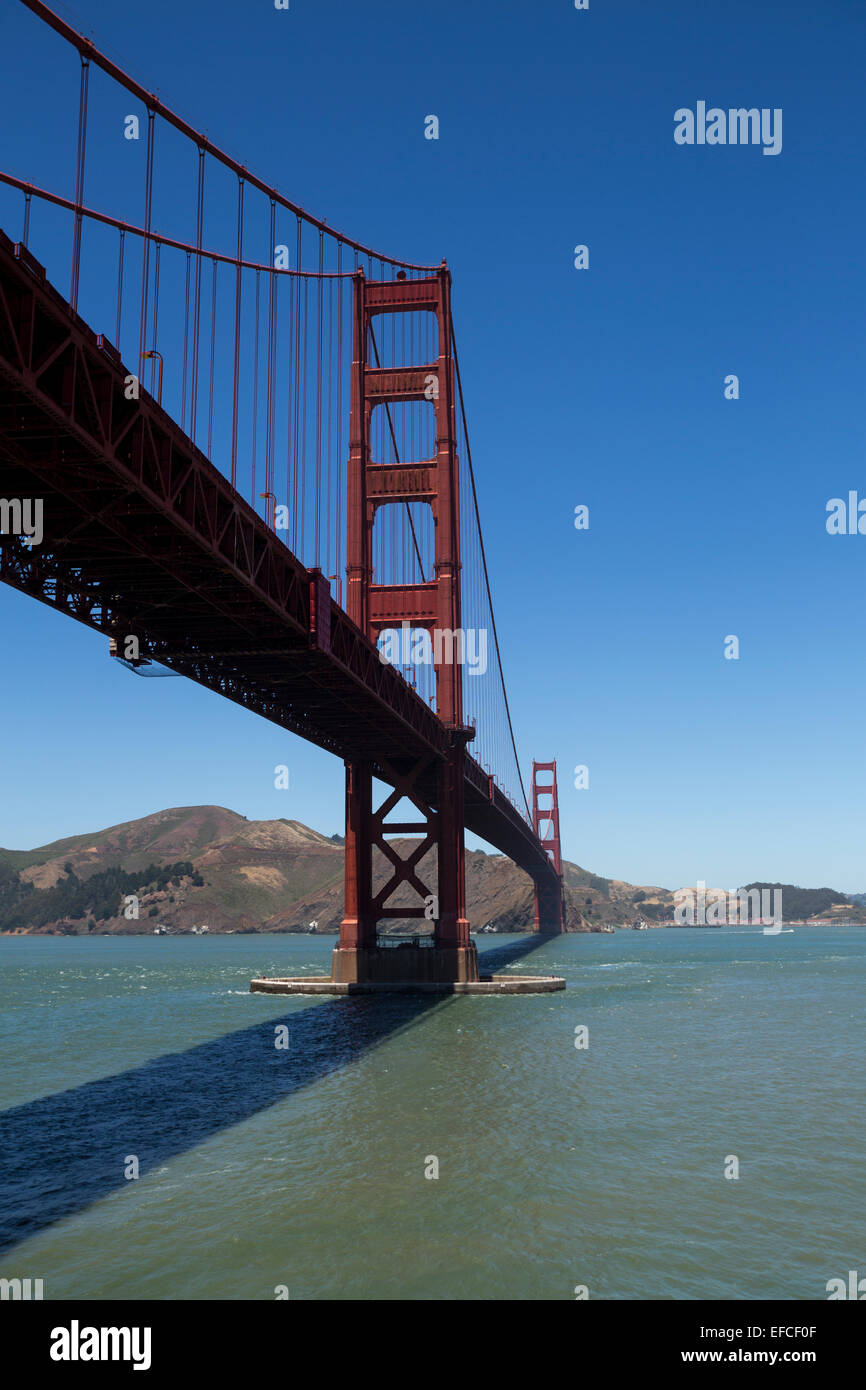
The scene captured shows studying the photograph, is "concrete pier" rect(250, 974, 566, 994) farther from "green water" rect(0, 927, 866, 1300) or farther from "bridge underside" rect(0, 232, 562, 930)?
"bridge underside" rect(0, 232, 562, 930)

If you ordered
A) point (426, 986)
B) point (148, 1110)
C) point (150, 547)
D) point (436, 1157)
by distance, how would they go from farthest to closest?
point (426, 986) → point (148, 1110) → point (150, 547) → point (436, 1157)

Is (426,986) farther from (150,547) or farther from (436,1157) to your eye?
(150,547)

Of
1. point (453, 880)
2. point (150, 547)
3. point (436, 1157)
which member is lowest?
point (436, 1157)

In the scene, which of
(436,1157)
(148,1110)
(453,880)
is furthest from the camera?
(453,880)

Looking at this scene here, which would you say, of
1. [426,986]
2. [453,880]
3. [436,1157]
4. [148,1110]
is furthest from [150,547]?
[453,880]

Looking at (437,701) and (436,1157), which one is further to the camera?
(437,701)

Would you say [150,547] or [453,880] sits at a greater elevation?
[150,547]
